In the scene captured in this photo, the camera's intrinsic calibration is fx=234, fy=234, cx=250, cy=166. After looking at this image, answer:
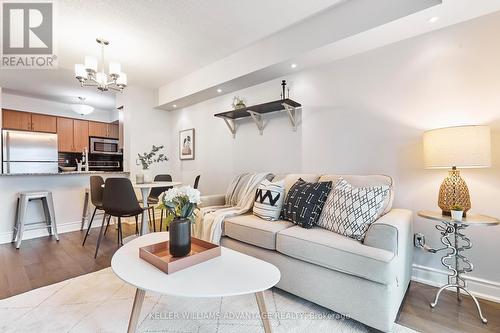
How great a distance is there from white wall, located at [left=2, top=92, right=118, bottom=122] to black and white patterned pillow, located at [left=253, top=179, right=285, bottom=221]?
210 inches

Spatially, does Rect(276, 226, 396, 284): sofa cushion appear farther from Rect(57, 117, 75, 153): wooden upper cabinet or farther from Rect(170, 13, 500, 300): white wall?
Rect(57, 117, 75, 153): wooden upper cabinet

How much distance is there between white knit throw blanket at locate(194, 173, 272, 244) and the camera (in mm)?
2309

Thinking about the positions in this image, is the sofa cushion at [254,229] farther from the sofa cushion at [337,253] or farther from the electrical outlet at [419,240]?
the electrical outlet at [419,240]

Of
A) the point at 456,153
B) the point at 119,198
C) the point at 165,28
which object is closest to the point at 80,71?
the point at 165,28

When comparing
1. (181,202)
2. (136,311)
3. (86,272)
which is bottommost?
(86,272)

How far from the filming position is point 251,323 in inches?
59.7

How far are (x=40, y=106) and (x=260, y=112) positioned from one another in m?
5.07

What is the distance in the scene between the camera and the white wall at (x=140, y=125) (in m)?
4.24

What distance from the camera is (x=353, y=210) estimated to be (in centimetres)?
177

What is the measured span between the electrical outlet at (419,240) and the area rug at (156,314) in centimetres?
85

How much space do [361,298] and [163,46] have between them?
322cm

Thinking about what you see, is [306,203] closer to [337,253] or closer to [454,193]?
[337,253]

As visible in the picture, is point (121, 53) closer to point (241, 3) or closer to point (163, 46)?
point (163, 46)

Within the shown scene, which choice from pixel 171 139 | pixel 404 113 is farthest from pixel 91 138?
pixel 404 113
